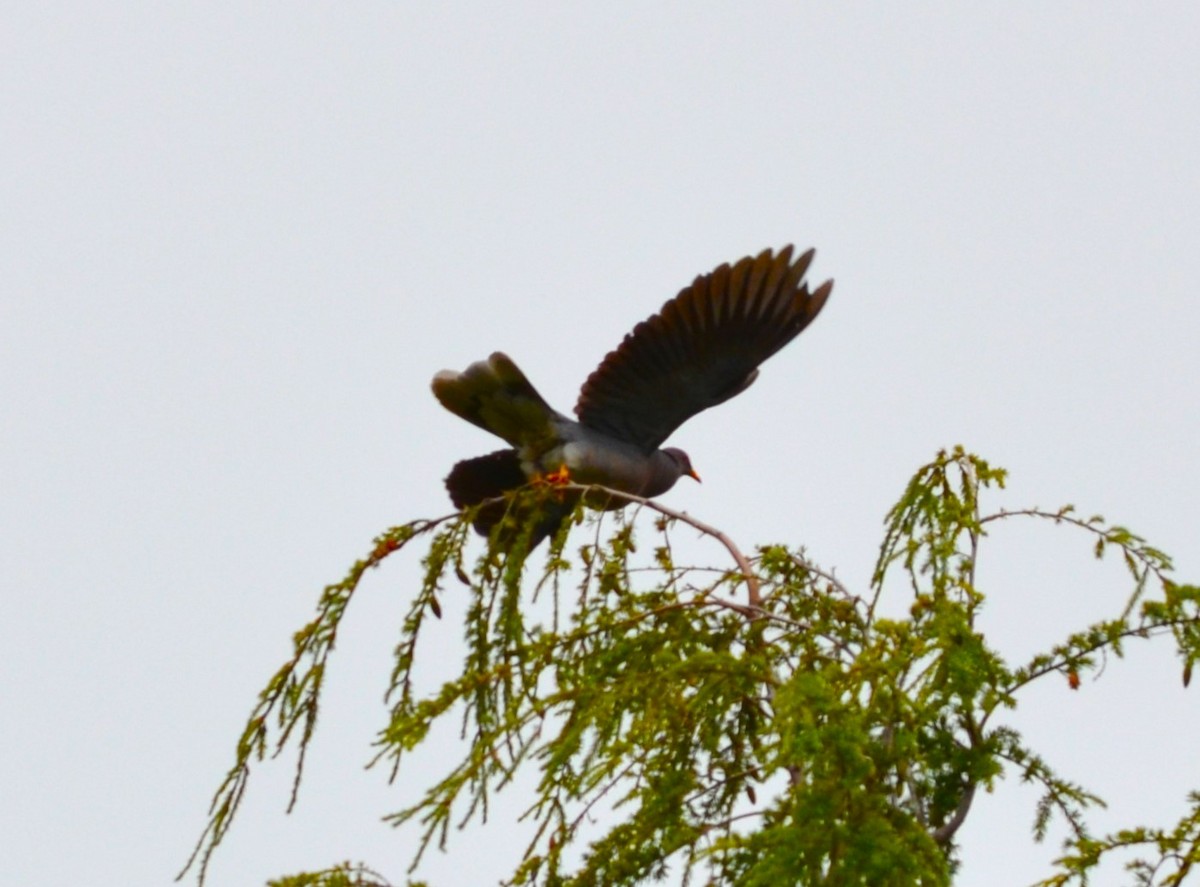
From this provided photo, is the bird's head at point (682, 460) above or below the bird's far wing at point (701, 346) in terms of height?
above

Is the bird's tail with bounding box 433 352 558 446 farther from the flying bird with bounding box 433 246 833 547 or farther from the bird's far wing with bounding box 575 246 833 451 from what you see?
the bird's far wing with bounding box 575 246 833 451

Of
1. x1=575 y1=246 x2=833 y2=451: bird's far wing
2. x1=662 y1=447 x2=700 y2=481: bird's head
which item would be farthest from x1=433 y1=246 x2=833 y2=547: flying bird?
x1=662 y1=447 x2=700 y2=481: bird's head

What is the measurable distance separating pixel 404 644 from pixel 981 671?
1158 mm

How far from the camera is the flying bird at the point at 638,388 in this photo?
5.86 metres

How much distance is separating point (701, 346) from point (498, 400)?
716mm

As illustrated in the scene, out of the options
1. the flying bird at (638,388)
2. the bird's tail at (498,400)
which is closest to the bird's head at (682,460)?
the flying bird at (638,388)

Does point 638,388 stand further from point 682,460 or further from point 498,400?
point 682,460

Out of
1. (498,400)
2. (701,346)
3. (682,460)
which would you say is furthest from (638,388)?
(682,460)

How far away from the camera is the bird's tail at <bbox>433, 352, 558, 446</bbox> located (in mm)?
6078

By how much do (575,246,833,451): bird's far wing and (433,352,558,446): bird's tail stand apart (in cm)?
24

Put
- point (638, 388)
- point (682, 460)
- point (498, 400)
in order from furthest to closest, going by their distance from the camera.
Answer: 1. point (682, 460)
2. point (638, 388)
3. point (498, 400)

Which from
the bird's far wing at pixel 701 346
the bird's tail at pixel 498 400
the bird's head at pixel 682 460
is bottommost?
the bird's tail at pixel 498 400

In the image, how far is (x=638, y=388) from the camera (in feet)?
20.8

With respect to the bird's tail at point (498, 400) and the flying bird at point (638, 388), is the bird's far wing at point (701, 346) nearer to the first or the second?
the flying bird at point (638, 388)
